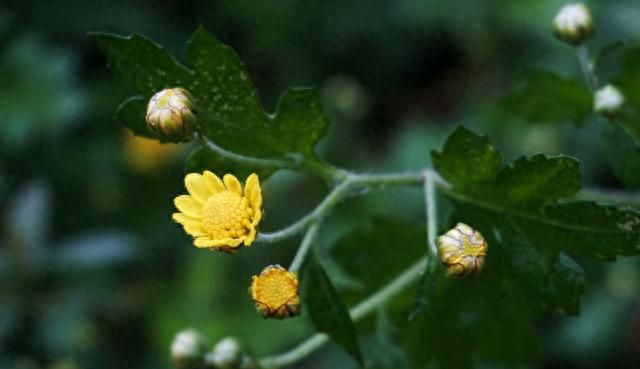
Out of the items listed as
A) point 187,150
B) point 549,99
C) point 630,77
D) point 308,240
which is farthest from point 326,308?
point 187,150

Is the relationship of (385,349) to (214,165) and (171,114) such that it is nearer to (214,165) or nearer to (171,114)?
(214,165)

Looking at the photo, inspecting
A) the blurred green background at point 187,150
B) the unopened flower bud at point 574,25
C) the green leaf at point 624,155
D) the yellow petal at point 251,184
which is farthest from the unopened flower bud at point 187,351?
the unopened flower bud at point 574,25

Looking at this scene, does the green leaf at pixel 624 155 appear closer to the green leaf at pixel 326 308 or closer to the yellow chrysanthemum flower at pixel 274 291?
the green leaf at pixel 326 308

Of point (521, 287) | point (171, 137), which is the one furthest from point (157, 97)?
point (521, 287)

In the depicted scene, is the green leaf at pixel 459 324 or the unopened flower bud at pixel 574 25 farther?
the unopened flower bud at pixel 574 25

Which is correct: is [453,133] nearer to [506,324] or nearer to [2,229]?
[506,324]
